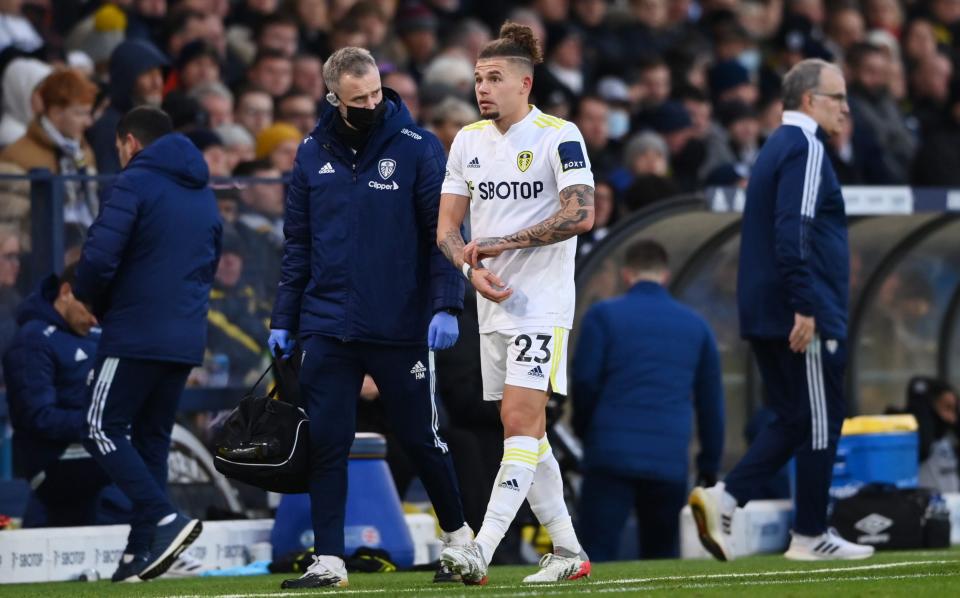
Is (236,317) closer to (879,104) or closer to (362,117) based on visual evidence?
(362,117)

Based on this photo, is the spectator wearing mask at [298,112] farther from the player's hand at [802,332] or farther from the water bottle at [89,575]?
the player's hand at [802,332]

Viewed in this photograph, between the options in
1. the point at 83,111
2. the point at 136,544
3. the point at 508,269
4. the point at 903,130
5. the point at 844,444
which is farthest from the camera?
the point at 903,130

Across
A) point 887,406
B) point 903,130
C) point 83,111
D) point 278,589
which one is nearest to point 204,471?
point 83,111

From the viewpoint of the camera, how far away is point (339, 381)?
8.11 metres

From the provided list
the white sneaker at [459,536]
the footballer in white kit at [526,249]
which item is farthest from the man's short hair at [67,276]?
the footballer in white kit at [526,249]

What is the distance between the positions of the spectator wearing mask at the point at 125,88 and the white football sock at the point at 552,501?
15.8 ft

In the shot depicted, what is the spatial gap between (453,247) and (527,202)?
1.16ft

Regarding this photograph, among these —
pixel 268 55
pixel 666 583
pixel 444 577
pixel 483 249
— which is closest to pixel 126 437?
pixel 444 577

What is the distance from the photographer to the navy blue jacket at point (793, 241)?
31.7ft

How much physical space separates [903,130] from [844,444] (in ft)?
21.7

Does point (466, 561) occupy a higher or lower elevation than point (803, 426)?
lower

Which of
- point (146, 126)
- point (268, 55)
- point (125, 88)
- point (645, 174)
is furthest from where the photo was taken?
point (268, 55)

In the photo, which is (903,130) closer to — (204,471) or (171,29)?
(171,29)

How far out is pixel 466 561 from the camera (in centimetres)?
739
